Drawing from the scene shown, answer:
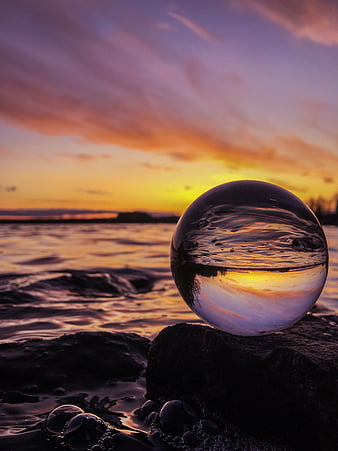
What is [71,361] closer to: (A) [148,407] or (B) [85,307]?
(A) [148,407]

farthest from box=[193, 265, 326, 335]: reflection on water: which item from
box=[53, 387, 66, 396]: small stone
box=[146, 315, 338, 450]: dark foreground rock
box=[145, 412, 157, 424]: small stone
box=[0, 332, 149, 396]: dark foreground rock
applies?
box=[53, 387, 66, 396]: small stone

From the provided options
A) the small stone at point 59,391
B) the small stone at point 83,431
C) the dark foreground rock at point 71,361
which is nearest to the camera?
the small stone at point 83,431

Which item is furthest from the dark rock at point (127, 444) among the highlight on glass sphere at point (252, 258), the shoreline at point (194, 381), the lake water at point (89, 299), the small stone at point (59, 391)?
the lake water at point (89, 299)

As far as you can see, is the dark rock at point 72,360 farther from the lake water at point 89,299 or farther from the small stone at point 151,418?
the small stone at point 151,418

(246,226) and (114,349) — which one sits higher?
(246,226)

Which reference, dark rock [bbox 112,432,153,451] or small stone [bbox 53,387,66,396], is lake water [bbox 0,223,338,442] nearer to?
small stone [bbox 53,387,66,396]

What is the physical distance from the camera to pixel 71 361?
3.63 metres

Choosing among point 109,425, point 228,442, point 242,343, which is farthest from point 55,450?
point 242,343

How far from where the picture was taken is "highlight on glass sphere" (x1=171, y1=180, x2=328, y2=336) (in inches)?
117

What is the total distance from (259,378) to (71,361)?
69.6 inches

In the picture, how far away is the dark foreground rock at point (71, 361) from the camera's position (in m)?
3.36

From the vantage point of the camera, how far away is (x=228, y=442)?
256cm

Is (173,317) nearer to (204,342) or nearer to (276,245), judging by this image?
(204,342)

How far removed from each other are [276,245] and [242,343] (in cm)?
78
